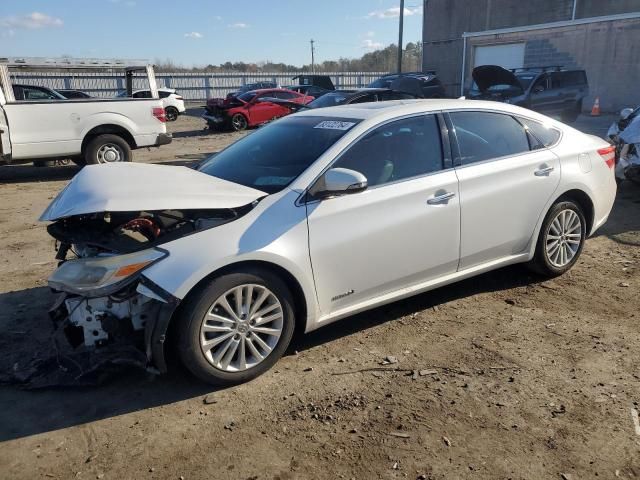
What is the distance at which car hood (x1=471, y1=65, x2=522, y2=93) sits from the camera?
1450 cm

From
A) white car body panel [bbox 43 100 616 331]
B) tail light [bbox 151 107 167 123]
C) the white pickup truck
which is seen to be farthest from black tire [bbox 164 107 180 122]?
white car body panel [bbox 43 100 616 331]

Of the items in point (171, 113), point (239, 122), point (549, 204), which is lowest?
point (171, 113)

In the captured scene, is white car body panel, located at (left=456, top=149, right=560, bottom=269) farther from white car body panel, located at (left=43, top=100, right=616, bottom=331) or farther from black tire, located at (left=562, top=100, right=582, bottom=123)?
black tire, located at (left=562, top=100, right=582, bottom=123)

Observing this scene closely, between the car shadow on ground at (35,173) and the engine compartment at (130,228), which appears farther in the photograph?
the car shadow on ground at (35,173)

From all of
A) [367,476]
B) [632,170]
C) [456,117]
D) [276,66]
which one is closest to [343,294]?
[367,476]

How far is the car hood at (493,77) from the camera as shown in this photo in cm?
1450

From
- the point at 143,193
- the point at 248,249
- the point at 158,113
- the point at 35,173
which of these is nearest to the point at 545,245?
the point at 248,249

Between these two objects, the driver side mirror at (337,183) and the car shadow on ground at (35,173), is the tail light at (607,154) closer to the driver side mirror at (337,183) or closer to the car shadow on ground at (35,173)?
the driver side mirror at (337,183)

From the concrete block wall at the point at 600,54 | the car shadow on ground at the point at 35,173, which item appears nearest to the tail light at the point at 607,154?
the car shadow on ground at the point at 35,173

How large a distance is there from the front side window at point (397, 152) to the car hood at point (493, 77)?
11673mm

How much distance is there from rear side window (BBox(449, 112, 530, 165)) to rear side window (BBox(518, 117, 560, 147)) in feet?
0.29

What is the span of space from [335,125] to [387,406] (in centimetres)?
199

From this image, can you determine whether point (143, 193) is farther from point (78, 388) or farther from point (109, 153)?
point (109, 153)

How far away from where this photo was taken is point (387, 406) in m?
3.09
